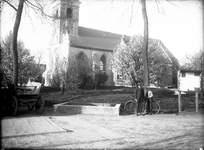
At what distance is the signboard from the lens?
10922 millimetres

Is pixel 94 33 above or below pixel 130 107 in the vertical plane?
above

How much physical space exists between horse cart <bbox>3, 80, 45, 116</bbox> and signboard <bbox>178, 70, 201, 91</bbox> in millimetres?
7215

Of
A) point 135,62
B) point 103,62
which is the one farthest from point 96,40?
point 135,62

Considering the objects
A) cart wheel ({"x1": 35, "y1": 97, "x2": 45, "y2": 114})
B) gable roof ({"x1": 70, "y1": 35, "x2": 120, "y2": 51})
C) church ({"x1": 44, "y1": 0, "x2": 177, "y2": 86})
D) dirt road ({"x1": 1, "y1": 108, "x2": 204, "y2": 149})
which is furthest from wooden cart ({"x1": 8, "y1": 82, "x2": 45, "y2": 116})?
gable roof ({"x1": 70, "y1": 35, "x2": 120, "y2": 51})

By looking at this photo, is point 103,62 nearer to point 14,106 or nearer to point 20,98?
point 20,98

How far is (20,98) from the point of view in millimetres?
9336

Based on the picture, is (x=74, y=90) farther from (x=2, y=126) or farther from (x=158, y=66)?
(x=158, y=66)

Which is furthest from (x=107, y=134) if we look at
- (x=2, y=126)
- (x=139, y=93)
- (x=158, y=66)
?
(x=158, y=66)

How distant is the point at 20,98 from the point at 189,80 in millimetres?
8478

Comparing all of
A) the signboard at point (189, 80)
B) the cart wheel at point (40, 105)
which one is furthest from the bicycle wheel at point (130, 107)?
the cart wheel at point (40, 105)

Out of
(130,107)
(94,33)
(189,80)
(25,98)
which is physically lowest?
(130,107)

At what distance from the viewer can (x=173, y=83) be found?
44.8 meters

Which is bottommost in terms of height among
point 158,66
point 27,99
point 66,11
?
point 27,99

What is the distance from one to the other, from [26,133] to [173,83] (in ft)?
140
